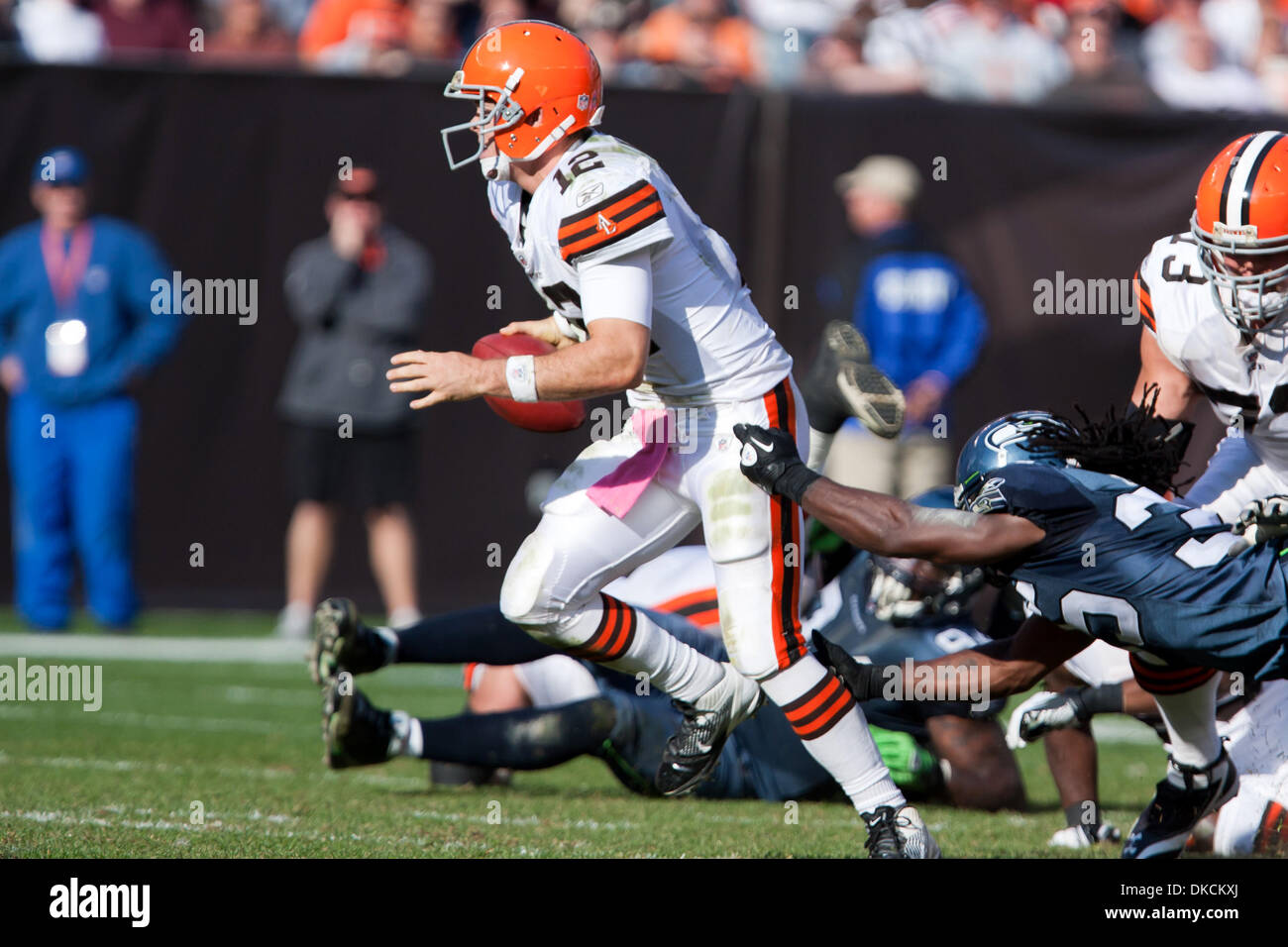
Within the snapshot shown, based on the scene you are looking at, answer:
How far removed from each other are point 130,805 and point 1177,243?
3.00 metres

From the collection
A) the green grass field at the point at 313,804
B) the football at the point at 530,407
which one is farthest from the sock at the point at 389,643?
the football at the point at 530,407

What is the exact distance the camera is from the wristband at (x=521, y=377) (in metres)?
3.58

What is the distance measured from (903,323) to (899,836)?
4.56m

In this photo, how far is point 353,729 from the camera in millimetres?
4348

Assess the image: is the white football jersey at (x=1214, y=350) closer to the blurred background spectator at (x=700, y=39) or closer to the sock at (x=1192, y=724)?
the sock at (x=1192, y=724)

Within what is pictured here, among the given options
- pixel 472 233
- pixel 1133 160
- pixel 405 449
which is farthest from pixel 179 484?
pixel 1133 160

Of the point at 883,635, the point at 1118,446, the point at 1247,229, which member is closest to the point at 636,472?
the point at 1118,446

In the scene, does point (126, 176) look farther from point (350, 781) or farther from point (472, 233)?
point (350, 781)

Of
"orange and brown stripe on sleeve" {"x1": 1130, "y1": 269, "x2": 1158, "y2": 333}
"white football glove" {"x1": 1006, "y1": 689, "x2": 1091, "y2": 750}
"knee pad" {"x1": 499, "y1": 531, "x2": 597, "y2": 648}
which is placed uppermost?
"orange and brown stripe on sleeve" {"x1": 1130, "y1": 269, "x2": 1158, "y2": 333}

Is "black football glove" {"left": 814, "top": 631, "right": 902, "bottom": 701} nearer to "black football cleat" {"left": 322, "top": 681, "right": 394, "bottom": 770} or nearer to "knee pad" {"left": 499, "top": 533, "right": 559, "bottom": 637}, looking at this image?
"knee pad" {"left": 499, "top": 533, "right": 559, "bottom": 637}

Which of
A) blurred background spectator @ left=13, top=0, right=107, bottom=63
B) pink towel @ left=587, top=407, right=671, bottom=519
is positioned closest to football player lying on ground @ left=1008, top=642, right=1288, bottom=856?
pink towel @ left=587, top=407, right=671, bottom=519

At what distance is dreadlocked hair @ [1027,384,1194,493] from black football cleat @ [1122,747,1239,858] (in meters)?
0.69

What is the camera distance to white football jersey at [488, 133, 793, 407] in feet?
12.0

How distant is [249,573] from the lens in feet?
28.3
